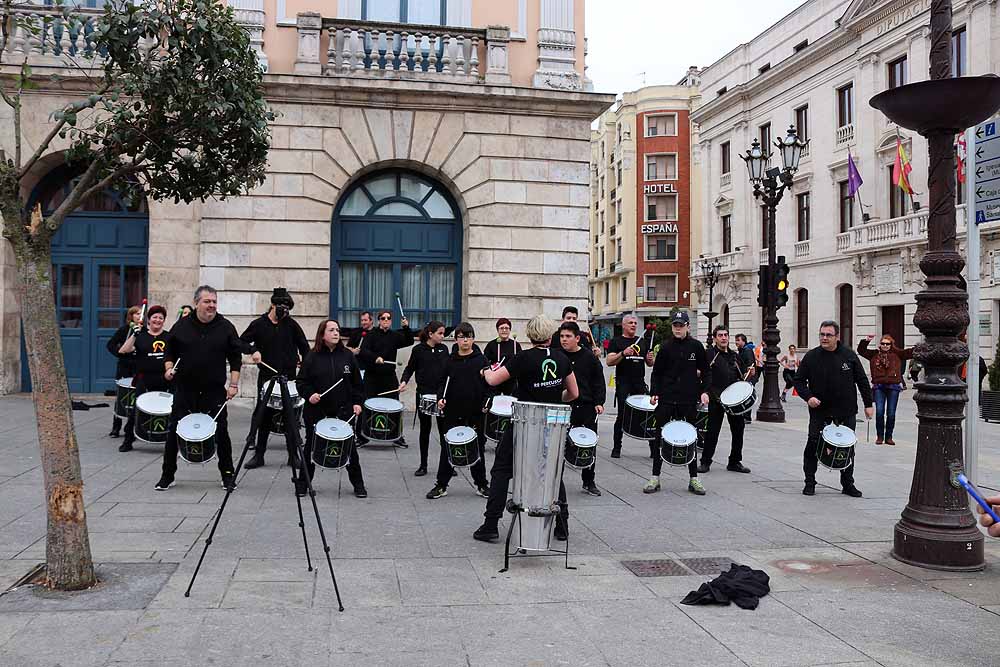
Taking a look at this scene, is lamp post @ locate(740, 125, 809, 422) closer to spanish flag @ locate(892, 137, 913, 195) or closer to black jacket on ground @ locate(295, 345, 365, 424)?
black jacket on ground @ locate(295, 345, 365, 424)

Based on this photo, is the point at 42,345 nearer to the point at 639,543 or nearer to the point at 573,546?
the point at 573,546

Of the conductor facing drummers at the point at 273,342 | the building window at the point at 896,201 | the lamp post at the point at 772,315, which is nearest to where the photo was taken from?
the conductor facing drummers at the point at 273,342

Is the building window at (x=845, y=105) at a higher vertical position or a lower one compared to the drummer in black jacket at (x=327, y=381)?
higher

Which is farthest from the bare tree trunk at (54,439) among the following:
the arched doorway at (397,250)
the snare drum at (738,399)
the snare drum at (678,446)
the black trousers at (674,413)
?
the arched doorway at (397,250)

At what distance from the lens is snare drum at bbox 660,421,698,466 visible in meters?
8.92

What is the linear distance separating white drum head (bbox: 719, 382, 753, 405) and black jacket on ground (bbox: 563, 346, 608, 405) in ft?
7.86

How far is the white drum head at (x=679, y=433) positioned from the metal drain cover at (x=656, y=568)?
2600 mm

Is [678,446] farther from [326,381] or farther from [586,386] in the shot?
[326,381]

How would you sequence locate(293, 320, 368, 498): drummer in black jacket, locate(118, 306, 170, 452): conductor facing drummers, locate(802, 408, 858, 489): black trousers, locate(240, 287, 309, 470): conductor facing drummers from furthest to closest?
locate(118, 306, 170, 452): conductor facing drummers, locate(240, 287, 309, 470): conductor facing drummers, locate(802, 408, 858, 489): black trousers, locate(293, 320, 368, 498): drummer in black jacket

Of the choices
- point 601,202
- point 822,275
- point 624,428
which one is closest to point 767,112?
point 822,275

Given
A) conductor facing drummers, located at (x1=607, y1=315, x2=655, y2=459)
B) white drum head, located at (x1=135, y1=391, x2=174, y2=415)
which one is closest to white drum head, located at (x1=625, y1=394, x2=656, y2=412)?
conductor facing drummers, located at (x1=607, y1=315, x2=655, y2=459)

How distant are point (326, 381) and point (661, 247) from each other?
59292 millimetres

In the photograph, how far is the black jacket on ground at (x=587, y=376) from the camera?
8.27 metres

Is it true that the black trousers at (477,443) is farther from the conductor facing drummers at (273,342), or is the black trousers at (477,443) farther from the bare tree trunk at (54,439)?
the bare tree trunk at (54,439)
